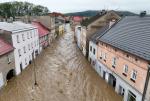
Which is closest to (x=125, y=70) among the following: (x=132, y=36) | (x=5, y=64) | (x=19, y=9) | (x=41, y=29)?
(x=132, y=36)

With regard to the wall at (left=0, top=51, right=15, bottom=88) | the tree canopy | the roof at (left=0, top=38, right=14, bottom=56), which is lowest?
the wall at (left=0, top=51, right=15, bottom=88)

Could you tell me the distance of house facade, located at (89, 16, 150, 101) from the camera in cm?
1692

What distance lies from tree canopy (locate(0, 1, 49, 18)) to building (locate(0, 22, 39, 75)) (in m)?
75.6

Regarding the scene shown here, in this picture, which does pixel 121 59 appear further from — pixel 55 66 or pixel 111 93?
pixel 55 66

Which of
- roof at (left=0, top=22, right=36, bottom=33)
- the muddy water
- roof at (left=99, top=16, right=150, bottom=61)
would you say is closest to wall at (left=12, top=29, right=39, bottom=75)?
roof at (left=0, top=22, right=36, bottom=33)

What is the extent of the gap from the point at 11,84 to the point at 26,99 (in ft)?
17.3

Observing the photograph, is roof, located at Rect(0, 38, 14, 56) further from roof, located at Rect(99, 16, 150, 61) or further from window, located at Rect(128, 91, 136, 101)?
window, located at Rect(128, 91, 136, 101)

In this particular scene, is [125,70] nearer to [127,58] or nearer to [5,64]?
[127,58]

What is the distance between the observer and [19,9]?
122 m

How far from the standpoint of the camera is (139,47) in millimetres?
18203

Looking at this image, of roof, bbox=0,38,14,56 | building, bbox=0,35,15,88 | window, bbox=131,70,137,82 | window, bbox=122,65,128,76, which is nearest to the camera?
window, bbox=131,70,137,82

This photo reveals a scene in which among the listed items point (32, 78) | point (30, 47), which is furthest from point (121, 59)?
point (30, 47)

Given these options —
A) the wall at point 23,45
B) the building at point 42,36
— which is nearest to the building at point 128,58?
the wall at point 23,45

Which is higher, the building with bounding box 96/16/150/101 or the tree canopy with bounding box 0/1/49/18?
the tree canopy with bounding box 0/1/49/18
